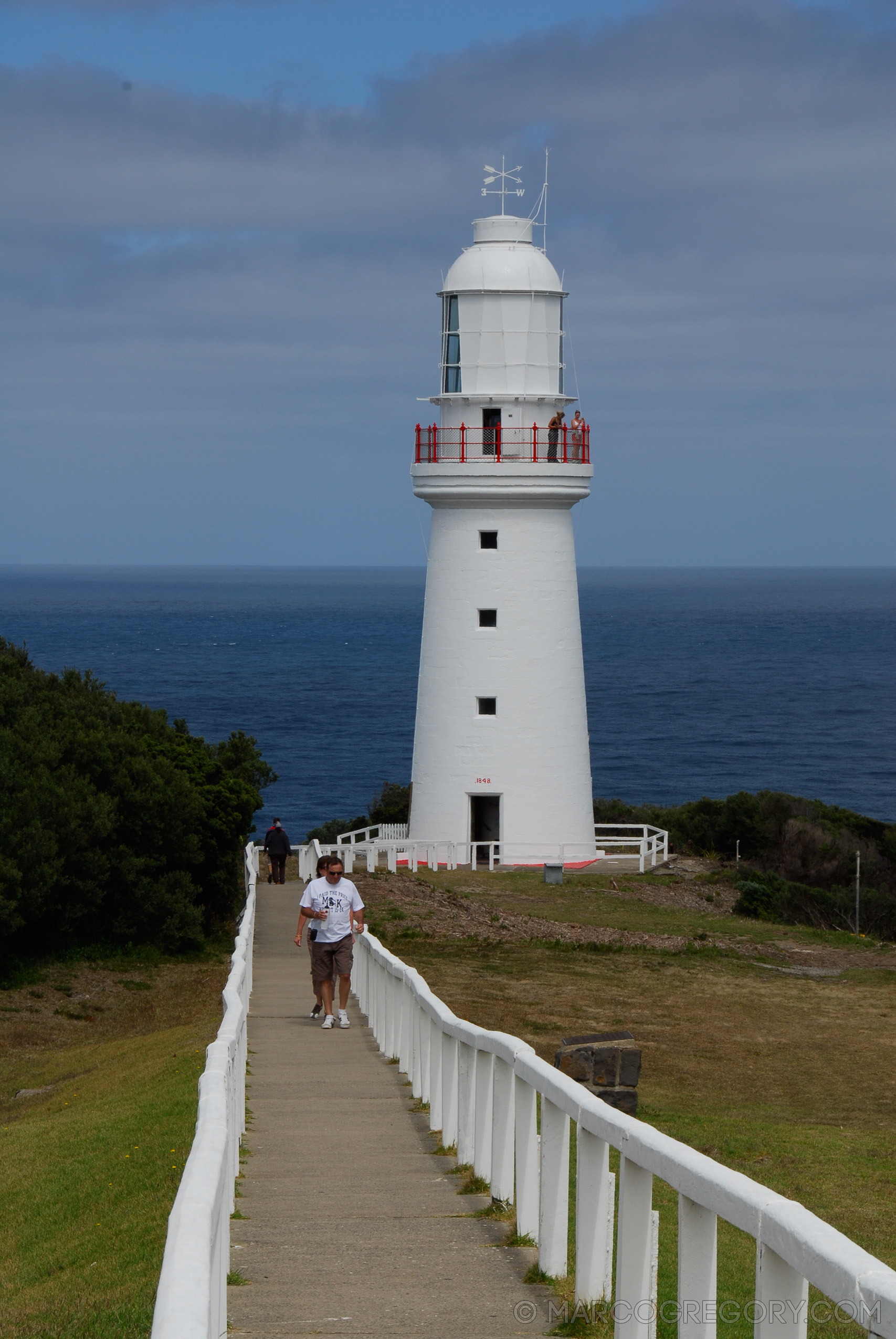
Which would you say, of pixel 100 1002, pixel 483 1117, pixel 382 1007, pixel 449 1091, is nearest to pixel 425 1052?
pixel 449 1091

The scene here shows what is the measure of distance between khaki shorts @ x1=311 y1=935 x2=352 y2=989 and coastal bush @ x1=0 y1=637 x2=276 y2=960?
9.90 meters

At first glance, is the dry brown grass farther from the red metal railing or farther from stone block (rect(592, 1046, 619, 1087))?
the red metal railing

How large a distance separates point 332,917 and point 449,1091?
5.36 meters

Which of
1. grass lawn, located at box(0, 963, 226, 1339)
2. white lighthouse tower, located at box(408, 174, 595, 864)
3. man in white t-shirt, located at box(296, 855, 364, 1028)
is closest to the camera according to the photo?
grass lawn, located at box(0, 963, 226, 1339)

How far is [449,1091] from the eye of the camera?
445 inches

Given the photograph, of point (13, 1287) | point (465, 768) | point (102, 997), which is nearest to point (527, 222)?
point (465, 768)

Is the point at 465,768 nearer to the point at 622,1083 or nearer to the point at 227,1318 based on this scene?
the point at 622,1083

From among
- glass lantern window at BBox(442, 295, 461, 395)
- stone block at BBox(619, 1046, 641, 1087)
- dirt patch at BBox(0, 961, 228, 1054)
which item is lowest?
dirt patch at BBox(0, 961, 228, 1054)

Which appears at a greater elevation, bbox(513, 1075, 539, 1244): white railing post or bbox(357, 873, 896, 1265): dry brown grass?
bbox(513, 1075, 539, 1244): white railing post

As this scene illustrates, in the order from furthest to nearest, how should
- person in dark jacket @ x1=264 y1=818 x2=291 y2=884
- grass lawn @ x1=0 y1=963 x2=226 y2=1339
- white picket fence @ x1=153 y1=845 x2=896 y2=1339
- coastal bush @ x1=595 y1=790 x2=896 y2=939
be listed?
coastal bush @ x1=595 y1=790 x2=896 y2=939 → person in dark jacket @ x1=264 y1=818 x2=291 y2=884 → grass lawn @ x1=0 y1=963 x2=226 y2=1339 → white picket fence @ x1=153 y1=845 x2=896 y2=1339

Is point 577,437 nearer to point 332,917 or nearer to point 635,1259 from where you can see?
point 332,917

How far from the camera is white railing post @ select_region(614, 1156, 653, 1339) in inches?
229

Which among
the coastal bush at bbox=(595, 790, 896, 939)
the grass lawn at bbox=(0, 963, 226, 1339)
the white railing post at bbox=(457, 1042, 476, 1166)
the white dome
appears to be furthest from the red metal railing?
the white railing post at bbox=(457, 1042, 476, 1166)

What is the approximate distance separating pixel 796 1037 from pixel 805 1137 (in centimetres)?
662
